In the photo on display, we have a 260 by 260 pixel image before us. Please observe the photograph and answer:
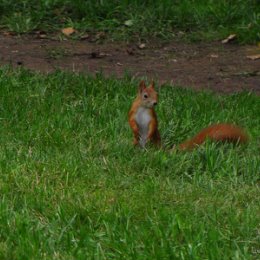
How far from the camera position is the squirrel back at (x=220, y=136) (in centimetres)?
632

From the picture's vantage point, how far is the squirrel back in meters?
6.32

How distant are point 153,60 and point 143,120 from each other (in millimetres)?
3825

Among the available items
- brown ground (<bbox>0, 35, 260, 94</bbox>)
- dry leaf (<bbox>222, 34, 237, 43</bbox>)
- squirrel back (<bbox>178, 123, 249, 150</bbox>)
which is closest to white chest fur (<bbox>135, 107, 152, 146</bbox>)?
squirrel back (<bbox>178, 123, 249, 150</bbox>)

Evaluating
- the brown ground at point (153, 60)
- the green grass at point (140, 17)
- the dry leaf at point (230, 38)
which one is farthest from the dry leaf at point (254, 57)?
the dry leaf at point (230, 38)

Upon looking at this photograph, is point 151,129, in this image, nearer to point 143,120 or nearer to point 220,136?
point 143,120

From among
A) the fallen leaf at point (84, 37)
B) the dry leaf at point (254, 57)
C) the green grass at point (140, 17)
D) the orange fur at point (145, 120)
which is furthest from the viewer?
the green grass at point (140, 17)

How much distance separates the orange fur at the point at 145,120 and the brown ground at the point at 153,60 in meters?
2.64

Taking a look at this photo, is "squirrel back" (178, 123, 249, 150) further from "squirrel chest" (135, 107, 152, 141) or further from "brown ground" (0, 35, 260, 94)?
"brown ground" (0, 35, 260, 94)

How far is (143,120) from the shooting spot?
6285 mm

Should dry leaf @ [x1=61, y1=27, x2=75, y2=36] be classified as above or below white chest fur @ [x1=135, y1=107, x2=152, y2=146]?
below

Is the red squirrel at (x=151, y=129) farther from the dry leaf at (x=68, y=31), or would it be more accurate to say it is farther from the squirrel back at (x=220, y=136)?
the dry leaf at (x=68, y=31)

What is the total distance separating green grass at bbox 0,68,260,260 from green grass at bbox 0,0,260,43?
9.82 ft

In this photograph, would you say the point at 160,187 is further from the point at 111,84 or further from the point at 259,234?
the point at 111,84

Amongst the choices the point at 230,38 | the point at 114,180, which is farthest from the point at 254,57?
the point at 114,180
